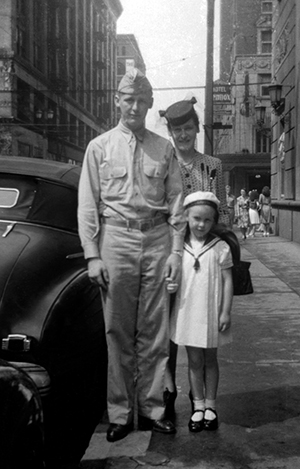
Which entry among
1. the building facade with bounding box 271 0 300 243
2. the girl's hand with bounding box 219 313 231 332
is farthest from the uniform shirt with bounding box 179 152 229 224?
the building facade with bounding box 271 0 300 243

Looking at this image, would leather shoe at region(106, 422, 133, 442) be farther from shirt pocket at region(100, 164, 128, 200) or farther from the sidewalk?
shirt pocket at region(100, 164, 128, 200)

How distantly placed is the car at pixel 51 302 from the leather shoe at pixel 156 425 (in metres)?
0.38

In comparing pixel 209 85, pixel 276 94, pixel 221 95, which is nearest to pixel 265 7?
pixel 221 95

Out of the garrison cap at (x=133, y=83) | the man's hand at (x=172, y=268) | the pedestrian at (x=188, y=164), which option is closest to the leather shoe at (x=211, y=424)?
the pedestrian at (x=188, y=164)

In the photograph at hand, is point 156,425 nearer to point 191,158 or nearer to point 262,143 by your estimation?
point 191,158

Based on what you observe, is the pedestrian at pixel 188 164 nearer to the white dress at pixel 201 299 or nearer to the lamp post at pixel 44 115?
the white dress at pixel 201 299

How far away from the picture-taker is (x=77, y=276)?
3.69m

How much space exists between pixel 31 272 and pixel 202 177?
1.22m

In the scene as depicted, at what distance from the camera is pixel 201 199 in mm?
3602

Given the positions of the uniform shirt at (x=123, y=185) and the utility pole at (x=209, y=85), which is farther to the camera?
the utility pole at (x=209, y=85)

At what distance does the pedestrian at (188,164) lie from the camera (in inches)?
152

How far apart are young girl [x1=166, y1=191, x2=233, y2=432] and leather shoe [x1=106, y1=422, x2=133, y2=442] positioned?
0.38m

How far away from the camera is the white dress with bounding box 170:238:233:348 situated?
3549mm

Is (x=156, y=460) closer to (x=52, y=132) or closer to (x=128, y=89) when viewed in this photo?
(x=128, y=89)
